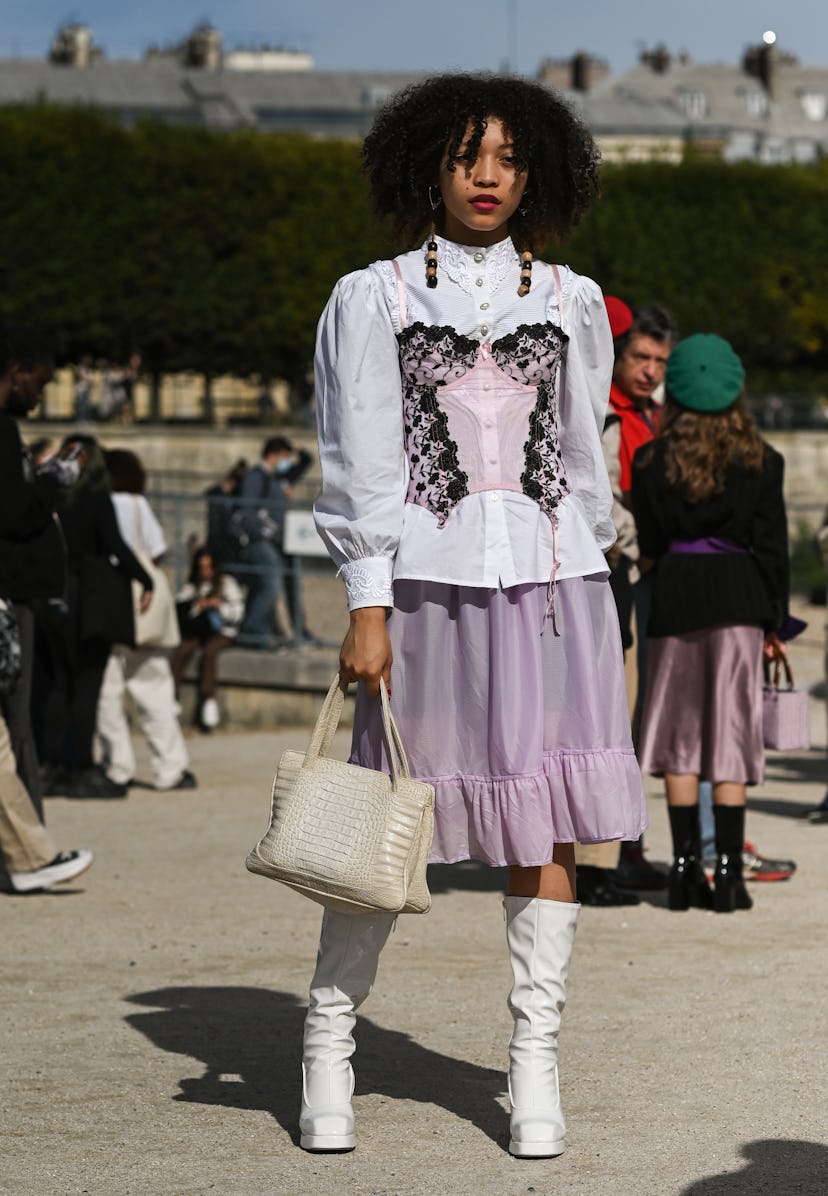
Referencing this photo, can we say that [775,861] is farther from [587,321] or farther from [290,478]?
[290,478]

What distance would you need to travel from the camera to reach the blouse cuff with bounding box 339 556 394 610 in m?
4.03

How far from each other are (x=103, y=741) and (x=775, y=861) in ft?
13.8

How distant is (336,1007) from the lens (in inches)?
163

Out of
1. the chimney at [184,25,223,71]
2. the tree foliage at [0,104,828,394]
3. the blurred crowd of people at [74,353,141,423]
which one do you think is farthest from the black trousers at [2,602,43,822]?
the chimney at [184,25,223,71]

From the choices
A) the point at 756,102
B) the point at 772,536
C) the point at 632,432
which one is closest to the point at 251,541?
the point at 632,432

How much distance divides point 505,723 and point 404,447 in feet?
1.83

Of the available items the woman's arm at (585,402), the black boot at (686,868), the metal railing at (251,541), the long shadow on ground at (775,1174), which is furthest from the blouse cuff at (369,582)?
the metal railing at (251,541)

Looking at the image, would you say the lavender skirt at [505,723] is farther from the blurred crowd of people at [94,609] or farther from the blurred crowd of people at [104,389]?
the blurred crowd of people at [104,389]

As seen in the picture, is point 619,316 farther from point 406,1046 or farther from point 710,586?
point 406,1046

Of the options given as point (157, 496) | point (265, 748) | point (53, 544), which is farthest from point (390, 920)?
point (157, 496)

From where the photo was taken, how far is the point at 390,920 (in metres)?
4.14

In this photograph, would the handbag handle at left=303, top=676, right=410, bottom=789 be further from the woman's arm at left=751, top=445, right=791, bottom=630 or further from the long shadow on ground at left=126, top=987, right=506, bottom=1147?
the woman's arm at left=751, top=445, right=791, bottom=630

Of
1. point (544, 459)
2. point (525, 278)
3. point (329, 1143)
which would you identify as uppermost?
point (525, 278)

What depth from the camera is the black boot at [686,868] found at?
22.3ft
